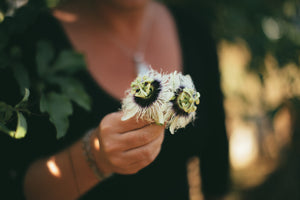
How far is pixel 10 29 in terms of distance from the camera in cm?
75

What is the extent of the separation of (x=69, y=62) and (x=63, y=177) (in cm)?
41

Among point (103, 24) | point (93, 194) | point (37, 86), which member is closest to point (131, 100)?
point (37, 86)

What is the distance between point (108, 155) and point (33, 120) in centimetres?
36

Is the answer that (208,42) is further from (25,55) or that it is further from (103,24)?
(25,55)

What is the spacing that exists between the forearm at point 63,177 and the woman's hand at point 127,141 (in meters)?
0.14

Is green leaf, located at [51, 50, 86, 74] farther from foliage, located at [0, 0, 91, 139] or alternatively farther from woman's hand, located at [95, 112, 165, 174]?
woman's hand, located at [95, 112, 165, 174]

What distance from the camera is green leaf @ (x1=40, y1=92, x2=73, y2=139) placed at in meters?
0.69

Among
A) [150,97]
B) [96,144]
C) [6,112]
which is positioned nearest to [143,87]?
[150,97]

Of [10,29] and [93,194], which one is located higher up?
[10,29]

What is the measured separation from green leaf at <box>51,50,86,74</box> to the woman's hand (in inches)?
12.6

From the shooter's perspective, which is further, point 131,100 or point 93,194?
point 93,194

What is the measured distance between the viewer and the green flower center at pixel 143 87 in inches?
22.1

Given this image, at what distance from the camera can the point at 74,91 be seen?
83 centimetres

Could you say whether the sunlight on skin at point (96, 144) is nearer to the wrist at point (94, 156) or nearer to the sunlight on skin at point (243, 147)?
the wrist at point (94, 156)
